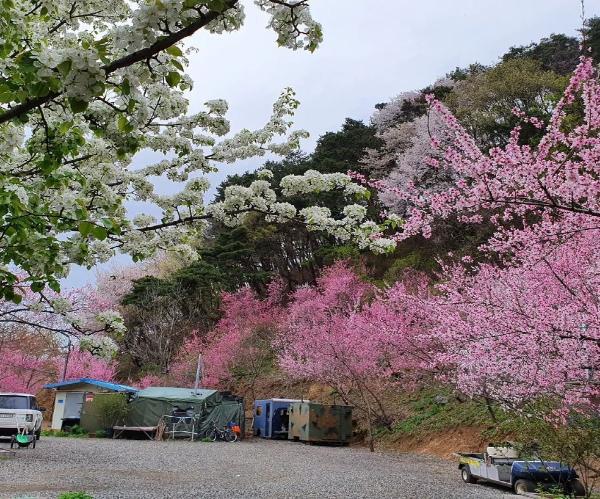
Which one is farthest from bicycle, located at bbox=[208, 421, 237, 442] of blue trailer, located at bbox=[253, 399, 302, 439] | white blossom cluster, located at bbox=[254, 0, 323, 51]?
white blossom cluster, located at bbox=[254, 0, 323, 51]

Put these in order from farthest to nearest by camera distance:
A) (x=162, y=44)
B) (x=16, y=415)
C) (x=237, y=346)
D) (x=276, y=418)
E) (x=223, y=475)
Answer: (x=237, y=346) < (x=276, y=418) < (x=16, y=415) < (x=223, y=475) < (x=162, y=44)

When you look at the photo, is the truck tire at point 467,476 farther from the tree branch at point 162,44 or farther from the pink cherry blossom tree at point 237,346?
the pink cherry blossom tree at point 237,346

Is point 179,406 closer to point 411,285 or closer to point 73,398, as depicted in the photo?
point 73,398

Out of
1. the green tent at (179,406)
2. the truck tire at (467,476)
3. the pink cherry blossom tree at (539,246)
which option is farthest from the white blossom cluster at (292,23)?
the green tent at (179,406)

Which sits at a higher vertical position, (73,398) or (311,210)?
(311,210)

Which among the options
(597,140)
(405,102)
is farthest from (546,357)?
(405,102)

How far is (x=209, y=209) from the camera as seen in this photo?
5.95 metres

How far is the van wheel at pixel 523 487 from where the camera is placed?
32.2 feet

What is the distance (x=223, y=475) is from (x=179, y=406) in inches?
499

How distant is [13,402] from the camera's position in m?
16.2

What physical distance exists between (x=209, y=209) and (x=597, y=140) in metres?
4.63

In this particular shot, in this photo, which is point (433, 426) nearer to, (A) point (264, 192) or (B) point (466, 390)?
(B) point (466, 390)

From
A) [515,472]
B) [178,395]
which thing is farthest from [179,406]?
[515,472]

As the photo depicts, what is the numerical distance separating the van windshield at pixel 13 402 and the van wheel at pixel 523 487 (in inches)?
549
